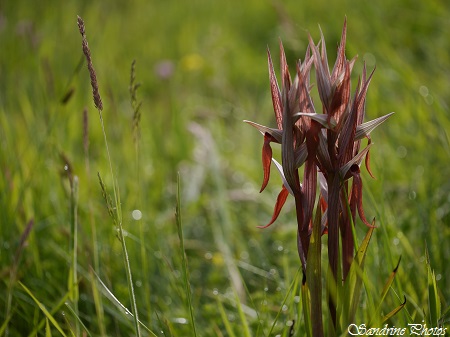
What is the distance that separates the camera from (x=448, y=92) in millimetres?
2680

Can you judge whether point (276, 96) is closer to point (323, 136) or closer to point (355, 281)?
point (323, 136)

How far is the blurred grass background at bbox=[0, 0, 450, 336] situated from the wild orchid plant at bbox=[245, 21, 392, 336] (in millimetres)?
189

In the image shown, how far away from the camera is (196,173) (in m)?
2.62

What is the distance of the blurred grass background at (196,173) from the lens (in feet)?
5.00

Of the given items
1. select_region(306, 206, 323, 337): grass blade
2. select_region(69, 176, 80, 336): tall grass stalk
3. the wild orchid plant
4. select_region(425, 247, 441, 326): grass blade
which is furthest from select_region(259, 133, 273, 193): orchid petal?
select_region(69, 176, 80, 336): tall grass stalk

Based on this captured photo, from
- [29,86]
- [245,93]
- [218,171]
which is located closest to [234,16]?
[245,93]

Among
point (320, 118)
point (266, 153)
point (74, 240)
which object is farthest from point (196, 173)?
point (320, 118)

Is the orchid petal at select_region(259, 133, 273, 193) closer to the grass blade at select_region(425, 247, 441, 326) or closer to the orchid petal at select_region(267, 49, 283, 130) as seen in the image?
the orchid petal at select_region(267, 49, 283, 130)

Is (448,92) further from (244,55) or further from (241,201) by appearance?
(244,55)

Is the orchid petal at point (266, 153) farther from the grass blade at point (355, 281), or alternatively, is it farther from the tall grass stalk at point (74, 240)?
the tall grass stalk at point (74, 240)

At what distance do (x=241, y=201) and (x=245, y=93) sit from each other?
5.30 ft

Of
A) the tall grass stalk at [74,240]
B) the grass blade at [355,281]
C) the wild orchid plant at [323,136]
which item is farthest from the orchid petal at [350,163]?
the tall grass stalk at [74,240]

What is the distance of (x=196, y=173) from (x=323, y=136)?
1.74 m

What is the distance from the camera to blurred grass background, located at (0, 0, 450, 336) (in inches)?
60.0
